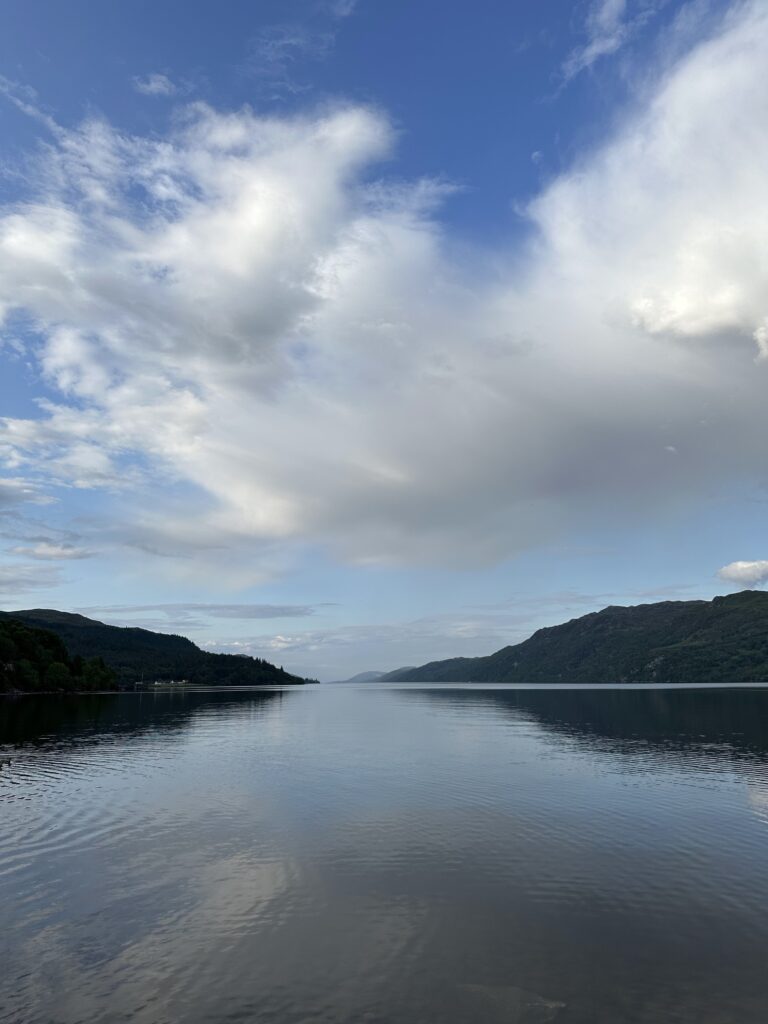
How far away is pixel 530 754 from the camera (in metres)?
86.7

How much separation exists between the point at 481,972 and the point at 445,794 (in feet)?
118

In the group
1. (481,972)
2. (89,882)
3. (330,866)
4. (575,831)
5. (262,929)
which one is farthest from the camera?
(575,831)

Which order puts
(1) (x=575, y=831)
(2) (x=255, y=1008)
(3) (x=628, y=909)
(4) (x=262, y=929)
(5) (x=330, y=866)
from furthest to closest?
(1) (x=575, y=831) < (5) (x=330, y=866) < (3) (x=628, y=909) < (4) (x=262, y=929) < (2) (x=255, y=1008)

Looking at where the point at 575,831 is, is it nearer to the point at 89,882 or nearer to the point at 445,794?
the point at 445,794

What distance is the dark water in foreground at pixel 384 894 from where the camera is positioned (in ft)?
72.6

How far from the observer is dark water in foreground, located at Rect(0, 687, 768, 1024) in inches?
872

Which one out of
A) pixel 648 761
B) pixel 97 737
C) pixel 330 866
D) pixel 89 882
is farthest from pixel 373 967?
pixel 97 737

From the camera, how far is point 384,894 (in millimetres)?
32500

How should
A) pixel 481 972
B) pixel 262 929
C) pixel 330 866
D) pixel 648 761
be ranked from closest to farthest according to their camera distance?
pixel 481 972, pixel 262 929, pixel 330 866, pixel 648 761

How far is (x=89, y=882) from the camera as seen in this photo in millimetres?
33844

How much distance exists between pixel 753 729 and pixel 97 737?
4609 inches

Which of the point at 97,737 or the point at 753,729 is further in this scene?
the point at 753,729

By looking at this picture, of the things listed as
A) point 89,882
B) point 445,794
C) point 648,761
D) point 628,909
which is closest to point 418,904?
point 628,909

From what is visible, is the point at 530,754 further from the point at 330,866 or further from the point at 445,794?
the point at 330,866
